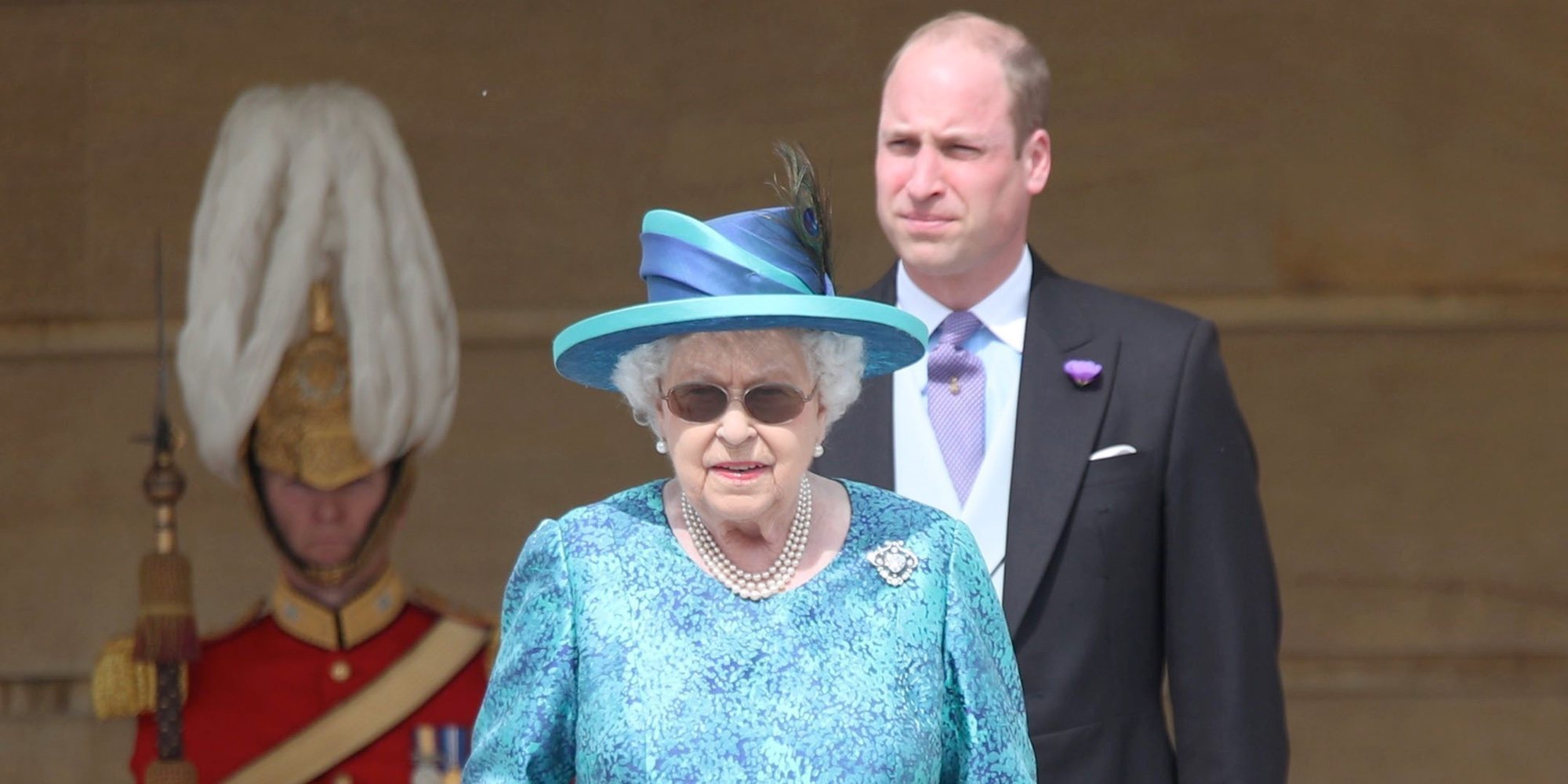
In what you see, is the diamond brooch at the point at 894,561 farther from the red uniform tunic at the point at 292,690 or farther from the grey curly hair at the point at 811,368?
the red uniform tunic at the point at 292,690

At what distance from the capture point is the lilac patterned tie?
11.0 ft

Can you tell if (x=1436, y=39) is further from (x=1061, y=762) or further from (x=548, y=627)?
(x=548, y=627)

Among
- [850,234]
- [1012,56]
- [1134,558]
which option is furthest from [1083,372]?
[850,234]

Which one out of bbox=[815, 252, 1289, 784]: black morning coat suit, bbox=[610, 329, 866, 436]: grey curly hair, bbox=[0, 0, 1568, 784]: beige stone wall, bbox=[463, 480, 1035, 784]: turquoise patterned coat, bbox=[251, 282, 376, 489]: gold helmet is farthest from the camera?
bbox=[0, 0, 1568, 784]: beige stone wall

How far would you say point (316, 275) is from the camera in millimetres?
4188

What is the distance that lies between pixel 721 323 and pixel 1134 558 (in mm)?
1034

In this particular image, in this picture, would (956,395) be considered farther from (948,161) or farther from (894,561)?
(894,561)

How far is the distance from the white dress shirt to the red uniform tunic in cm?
109

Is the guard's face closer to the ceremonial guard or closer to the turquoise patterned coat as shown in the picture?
the ceremonial guard

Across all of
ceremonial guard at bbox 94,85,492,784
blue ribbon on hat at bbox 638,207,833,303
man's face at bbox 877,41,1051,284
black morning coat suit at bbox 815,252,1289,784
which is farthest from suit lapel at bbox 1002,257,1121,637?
ceremonial guard at bbox 94,85,492,784

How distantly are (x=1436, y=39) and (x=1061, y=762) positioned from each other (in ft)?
6.87

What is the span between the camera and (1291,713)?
4914 millimetres

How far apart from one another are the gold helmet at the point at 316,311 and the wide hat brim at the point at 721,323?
5.16 ft

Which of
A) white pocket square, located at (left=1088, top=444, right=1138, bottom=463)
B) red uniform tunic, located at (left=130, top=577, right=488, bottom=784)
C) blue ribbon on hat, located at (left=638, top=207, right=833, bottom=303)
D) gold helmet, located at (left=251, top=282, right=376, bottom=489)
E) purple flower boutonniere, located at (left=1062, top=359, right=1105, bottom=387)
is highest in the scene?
blue ribbon on hat, located at (left=638, top=207, right=833, bottom=303)
